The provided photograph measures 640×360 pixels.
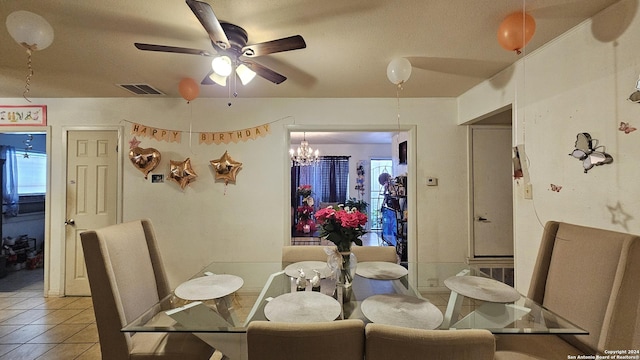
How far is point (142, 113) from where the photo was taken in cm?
303

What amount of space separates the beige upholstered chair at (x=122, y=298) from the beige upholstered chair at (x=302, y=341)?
0.75 m

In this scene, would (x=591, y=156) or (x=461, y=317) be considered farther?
(x=591, y=156)

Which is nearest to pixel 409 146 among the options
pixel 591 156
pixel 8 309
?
pixel 591 156

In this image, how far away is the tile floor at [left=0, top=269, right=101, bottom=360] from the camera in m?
2.00

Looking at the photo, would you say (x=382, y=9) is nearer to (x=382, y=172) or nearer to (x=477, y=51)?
(x=477, y=51)

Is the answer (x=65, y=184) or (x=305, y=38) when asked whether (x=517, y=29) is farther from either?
(x=65, y=184)

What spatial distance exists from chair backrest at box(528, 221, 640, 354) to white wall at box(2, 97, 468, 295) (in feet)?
5.08

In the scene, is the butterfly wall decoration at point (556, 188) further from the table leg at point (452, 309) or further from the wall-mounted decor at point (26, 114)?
the wall-mounted decor at point (26, 114)

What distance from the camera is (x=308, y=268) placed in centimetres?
183

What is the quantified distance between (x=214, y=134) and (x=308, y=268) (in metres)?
2.04

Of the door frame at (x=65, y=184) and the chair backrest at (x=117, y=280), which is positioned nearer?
the chair backrest at (x=117, y=280)

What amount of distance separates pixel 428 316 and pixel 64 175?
3.98 meters

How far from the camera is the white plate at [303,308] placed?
1.14m

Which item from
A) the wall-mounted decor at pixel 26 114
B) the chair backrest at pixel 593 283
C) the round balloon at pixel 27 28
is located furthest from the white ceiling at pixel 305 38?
the chair backrest at pixel 593 283
